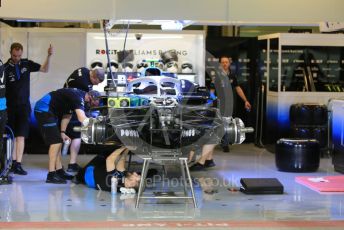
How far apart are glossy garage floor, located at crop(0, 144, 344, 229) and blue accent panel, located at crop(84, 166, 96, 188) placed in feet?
0.32

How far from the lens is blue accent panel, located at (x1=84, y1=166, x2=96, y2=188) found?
6683mm

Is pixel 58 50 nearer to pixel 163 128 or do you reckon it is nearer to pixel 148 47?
pixel 148 47

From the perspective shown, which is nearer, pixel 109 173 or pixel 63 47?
pixel 109 173

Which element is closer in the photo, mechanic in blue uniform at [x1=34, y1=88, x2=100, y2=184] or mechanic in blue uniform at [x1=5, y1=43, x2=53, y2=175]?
mechanic in blue uniform at [x1=34, y1=88, x2=100, y2=184]

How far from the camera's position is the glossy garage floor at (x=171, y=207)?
5.06m

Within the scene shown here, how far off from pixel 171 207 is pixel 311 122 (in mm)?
4612

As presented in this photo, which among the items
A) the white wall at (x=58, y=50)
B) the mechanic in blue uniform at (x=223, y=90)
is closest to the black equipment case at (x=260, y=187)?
the mechanic in blue uniform at (x=223, y=90)

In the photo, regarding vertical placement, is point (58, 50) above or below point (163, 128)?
above

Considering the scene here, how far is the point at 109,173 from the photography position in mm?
6445

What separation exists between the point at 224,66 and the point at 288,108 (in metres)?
1.64

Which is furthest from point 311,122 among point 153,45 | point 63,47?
point 63,47

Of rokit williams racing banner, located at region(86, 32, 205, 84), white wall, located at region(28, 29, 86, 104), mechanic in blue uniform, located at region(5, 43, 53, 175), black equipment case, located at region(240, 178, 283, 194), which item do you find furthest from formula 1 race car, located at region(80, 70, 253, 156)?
white wall, located at region(28, 29, 86, 104)

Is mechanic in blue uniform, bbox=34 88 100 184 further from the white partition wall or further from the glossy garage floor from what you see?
the white partition wall

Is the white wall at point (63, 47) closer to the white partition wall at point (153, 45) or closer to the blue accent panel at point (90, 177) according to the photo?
the white partition wall at point (153, 45)
